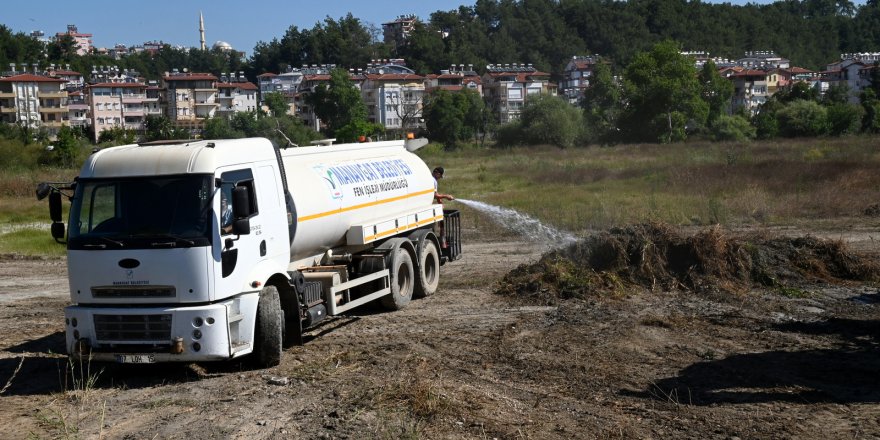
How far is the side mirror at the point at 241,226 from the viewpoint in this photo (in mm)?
10961

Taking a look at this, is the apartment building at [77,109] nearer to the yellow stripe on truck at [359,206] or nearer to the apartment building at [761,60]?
the apartment building at [761,60]

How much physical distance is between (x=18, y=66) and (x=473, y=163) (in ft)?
335

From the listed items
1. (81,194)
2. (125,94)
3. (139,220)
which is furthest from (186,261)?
(125,94)

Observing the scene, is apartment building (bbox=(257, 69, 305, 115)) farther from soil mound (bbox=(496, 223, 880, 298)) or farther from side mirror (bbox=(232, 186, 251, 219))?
side mirror (bbox=(232, 186, 251, 219))

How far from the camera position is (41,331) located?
15000 millimetres

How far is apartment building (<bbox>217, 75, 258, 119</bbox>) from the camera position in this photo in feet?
439

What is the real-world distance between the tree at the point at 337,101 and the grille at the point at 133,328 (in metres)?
101

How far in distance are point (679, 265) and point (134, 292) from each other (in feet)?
33.6

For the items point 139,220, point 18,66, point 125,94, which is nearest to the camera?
point 139,220

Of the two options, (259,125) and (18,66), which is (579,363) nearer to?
(259,125)

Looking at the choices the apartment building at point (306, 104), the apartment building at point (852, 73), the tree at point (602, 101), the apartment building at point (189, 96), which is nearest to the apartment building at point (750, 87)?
the apartment building at point (852, 73)

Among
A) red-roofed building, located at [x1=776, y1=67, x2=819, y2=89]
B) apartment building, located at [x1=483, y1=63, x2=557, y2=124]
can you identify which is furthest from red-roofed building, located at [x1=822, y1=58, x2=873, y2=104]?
apartment building, located at [x1=483, y1=63, x2=557, y2=124]

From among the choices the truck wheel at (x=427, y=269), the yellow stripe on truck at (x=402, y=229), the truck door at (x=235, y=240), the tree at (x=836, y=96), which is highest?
the tree at (x=836, y=96)

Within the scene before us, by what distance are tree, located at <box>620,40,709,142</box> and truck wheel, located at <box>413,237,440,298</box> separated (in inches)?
3183
